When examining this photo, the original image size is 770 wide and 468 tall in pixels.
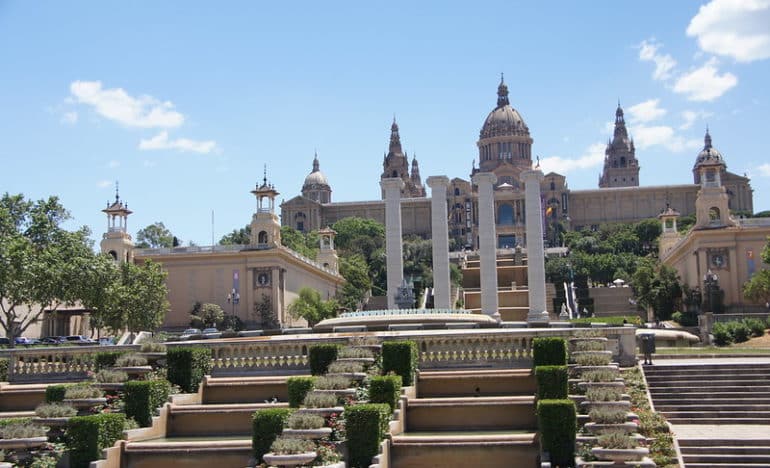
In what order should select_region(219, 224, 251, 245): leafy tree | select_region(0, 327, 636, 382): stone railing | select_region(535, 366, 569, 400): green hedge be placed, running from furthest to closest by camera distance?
select_region(219, 224, 251, 245): leafy tree < select_region(0, 327, 636, 382): stone railing < select_region(535, 366, 569, 400): green hedge

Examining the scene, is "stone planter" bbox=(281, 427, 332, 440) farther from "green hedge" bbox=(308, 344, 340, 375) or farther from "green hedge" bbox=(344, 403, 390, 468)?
"green hedge" bbox=(308, 344, 340, 375)

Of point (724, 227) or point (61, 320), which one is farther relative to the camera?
point (61, 320)

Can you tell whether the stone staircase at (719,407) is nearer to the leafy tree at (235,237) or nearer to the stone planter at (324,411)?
the stone planter at (324,411)

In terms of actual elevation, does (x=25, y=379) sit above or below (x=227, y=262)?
below

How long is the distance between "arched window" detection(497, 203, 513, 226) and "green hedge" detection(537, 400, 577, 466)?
168538 mm

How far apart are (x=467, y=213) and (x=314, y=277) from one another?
327 ft

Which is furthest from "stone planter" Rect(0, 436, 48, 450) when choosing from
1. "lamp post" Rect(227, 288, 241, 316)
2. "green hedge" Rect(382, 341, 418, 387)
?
"lamp post" Rect(227, 288, 241, 316)

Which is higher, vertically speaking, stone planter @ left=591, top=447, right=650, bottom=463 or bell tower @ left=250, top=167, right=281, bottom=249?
bell tower @ left=250, top=167, right=281, bottom=249

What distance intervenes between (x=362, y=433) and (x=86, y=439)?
6080 millimetres

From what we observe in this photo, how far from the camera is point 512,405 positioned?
77.8 feet

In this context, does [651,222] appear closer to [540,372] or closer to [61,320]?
[61,320]

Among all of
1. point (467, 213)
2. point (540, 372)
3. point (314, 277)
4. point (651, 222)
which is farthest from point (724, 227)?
point (467, 213)

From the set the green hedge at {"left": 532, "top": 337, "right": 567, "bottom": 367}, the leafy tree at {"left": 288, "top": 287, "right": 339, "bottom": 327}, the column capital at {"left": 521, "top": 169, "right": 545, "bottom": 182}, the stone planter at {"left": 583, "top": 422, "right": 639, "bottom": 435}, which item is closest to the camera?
the stone planter at {"left": 583, "top": 422, "right": 639, "bottom": 435}

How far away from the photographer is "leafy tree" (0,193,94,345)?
48344 millimetres
